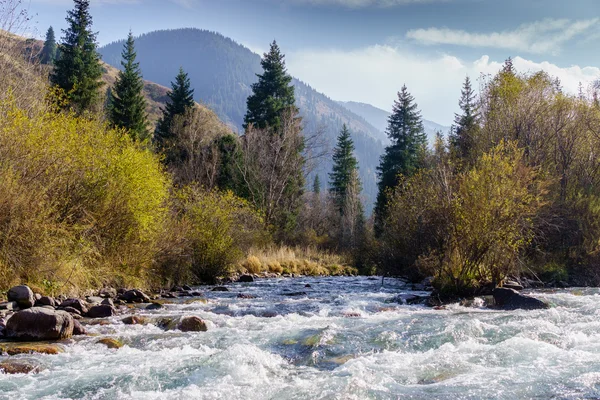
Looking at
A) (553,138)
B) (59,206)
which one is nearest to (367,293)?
(59,206)

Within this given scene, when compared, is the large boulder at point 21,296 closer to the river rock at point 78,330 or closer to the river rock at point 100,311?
the river rock at point 100,311

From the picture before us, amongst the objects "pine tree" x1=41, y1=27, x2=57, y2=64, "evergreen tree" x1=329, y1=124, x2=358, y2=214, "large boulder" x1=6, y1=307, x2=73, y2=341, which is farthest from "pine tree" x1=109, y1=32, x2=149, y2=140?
"pine tree" x1=41, y1=27, x2=57, y2=64

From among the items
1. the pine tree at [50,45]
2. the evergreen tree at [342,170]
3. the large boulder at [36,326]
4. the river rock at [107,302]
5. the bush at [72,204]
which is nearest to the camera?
the large boulder at [36,326]

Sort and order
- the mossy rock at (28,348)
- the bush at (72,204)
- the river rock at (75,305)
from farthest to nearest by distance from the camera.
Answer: the bush at (72,204)
the river rock at (75,305)
the mossy rock at (28,348)

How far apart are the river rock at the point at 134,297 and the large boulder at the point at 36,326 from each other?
452 centimetres

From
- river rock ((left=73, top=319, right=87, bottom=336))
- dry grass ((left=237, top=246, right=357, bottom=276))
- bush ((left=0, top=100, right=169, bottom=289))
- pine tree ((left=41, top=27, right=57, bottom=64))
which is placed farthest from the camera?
pine tree ((left=41, top=27, right=57, bottom=64))

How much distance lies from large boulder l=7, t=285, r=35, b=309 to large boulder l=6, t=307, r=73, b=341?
1.62 m

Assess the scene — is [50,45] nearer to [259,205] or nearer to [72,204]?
[259,205]

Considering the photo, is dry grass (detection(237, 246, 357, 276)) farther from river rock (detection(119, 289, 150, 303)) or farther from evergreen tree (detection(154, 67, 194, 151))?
evergreen tree (detection(154, 67, 194, 151))

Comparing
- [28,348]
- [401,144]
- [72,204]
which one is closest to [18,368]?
[28,348]

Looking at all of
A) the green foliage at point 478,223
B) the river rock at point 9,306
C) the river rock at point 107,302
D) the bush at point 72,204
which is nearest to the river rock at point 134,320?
the river rock at point 107,302

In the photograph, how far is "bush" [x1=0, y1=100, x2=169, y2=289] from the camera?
34.1 ft

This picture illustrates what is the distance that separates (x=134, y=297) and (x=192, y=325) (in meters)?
4.30

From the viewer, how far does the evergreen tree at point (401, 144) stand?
134ft
